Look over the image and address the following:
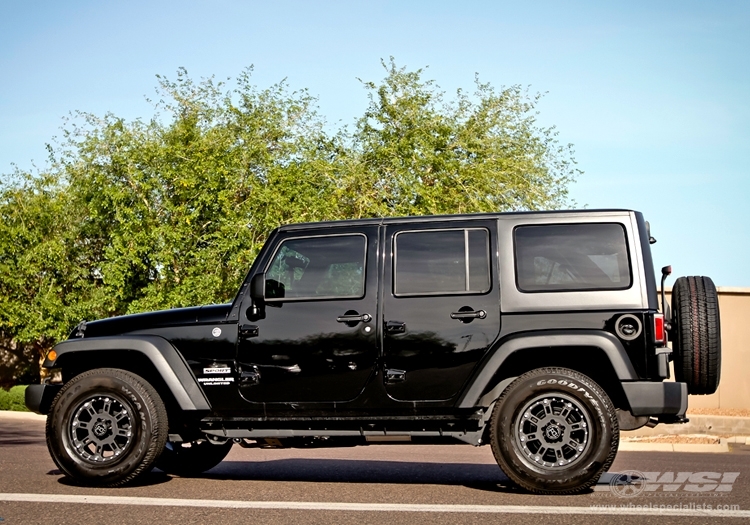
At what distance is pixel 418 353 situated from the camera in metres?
7.57

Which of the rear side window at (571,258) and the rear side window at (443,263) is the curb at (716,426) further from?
the rear side window at (443,263)

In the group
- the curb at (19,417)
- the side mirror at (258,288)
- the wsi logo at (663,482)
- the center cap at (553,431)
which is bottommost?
the curb at (19,417)

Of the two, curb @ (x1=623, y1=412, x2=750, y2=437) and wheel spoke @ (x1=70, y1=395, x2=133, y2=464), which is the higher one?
wheel spoke @ (x1=70, y1=395, x2=133, y2=464)

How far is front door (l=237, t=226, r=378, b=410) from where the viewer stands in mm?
7672

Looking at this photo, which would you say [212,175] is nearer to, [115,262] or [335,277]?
[115,262]

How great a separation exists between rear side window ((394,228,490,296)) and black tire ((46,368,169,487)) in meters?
2.21

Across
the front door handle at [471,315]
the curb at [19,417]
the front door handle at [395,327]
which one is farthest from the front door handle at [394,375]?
the curb at [19,417]

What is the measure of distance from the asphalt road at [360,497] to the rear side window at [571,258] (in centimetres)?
159

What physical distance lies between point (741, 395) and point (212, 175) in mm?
15783

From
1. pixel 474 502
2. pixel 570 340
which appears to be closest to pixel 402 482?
pixel 474 502

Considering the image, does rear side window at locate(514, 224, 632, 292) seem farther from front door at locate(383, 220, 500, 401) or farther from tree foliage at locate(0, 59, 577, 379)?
tree foliage at locate(0, 59, 577, 379)

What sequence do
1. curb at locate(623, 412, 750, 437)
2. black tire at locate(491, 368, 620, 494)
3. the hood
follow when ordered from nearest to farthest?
black tire at locate(491, 368, 620, 494), the hood, curb at locate(623, 412, 750, 437)

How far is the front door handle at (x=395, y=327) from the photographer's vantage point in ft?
25.0

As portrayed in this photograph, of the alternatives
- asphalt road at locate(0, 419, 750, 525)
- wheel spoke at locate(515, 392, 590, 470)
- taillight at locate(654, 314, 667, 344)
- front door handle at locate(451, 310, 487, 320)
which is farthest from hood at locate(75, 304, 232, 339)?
taillight at locate(654, 314, 667, 344)
